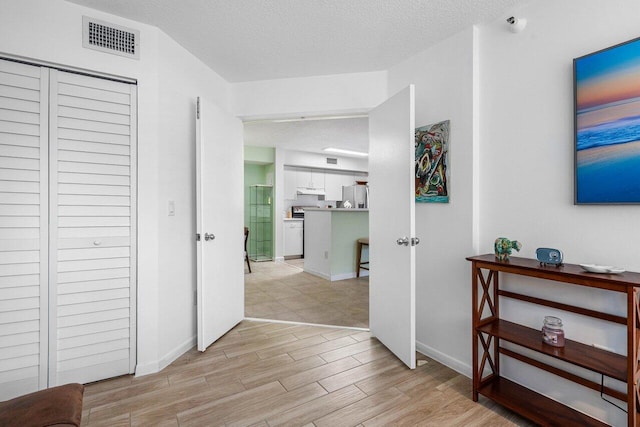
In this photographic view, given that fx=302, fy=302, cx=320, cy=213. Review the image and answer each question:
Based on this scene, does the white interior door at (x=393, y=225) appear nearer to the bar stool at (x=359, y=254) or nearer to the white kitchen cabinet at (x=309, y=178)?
the bar stool at (x=359, y=254)

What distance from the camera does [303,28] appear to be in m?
2.16

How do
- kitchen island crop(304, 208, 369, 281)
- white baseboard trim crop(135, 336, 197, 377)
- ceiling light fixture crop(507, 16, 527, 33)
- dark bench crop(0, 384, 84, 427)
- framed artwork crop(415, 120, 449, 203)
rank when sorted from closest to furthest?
dark bench crop(0, 384, 84, 427), ceiling light fixture crop(507, 16, 527, 33), white baseboard trim crop(135, 336, 197, 377), framed artwork crop(415, 120, 449, 203), kitchen island crop(304, 208, 369, 281)

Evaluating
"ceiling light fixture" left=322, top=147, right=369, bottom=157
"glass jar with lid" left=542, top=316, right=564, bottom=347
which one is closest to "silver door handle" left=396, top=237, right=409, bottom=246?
"glass jar with lid" left=542, top=316, right=564, bottom=347

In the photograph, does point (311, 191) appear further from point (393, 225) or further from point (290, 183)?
point (393, 225)

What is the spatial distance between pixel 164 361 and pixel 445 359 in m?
2.10

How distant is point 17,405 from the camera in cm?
107

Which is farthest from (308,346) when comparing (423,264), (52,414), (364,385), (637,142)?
(637,142)

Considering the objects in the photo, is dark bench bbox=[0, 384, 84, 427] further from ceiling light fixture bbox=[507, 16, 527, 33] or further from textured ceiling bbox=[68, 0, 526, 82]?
ceiling light fixture bbox=[507, 16, 527, 33]

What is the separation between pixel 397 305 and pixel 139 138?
88.5 inches

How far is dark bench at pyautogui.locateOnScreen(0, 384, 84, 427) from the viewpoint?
0.98 metres

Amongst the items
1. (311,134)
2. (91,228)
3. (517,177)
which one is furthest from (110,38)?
(311,134)

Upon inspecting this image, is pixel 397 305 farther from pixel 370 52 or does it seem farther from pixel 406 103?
pixel 370 52

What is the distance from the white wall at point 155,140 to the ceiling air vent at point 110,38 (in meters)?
0.03

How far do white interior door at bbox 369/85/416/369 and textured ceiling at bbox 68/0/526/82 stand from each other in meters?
0.46
